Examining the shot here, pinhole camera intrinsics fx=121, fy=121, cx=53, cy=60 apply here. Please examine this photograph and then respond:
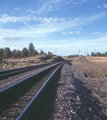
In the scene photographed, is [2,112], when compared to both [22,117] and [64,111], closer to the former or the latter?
[22,117]

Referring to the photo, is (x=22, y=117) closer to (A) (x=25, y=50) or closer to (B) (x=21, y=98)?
(B) (x=21, y=98)

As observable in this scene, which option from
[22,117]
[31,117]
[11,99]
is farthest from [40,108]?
[11,99]

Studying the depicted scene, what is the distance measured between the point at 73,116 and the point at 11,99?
8.71ft

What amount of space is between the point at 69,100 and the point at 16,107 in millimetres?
2103

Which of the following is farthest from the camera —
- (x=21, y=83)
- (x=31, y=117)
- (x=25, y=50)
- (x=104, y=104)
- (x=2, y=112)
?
(x=25, y=50)

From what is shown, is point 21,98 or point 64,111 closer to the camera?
point 64,111

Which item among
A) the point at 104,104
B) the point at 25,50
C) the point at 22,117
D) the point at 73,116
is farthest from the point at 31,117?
the point at 25,50

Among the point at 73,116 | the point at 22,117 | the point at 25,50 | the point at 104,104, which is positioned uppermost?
the point at 25,50

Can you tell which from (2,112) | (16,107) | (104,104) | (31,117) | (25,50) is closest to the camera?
(31,117)

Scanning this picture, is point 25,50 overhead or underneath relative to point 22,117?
overhead

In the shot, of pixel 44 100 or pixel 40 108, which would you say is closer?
pixel 40 108

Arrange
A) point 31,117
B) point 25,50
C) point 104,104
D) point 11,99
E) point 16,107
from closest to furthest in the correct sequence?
point 31,117
point 16,107
point 11,99
point 104,104
point 25,50

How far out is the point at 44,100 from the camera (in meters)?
5.01

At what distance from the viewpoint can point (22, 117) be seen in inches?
126
